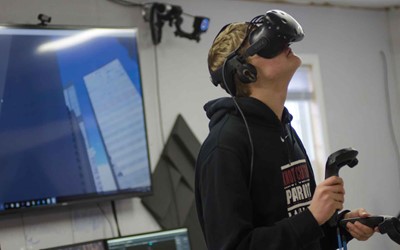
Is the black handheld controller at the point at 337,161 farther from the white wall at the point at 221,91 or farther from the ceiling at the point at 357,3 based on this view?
the ceiling at the point at 357,3

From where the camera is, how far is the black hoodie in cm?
133

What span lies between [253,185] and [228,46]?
41 centimetres

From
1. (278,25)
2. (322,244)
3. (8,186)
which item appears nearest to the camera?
(278,25)

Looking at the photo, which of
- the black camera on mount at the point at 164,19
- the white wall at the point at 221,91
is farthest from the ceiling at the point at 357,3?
the black camera on mount at the point at 164,19

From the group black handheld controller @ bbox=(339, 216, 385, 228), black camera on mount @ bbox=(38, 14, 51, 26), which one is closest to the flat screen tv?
black camera on mount @ bbox=(38, 14, 51, 26)

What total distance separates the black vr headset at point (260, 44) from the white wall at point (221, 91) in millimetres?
1816

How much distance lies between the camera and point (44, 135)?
3.00 meters

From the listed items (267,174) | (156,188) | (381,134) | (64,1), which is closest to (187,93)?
(156,188)

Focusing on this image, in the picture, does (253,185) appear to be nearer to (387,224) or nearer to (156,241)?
(387,224)

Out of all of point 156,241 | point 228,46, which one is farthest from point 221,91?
point 228,46

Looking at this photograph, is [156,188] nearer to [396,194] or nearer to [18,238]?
[18,238]

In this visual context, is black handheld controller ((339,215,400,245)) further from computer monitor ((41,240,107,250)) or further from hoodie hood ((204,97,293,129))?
computer monitor ((41,240,107,250))

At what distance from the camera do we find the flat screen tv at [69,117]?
2.92 m

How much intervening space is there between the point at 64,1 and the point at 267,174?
2.19 metres
